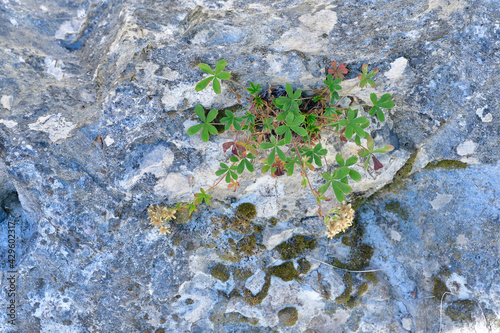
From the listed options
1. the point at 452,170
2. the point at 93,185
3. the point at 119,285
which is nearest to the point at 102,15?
the point at 93,185

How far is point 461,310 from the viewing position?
3.41 metres

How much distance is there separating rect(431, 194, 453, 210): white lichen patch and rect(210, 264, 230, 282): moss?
2.60 metres

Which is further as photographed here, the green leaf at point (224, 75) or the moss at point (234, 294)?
the moss at point (234, 294)

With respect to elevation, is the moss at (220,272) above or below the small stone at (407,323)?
above

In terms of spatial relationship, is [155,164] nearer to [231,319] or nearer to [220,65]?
[220,65]

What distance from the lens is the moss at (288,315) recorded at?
3586 mm

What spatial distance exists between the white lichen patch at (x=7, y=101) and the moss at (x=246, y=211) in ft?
8.15

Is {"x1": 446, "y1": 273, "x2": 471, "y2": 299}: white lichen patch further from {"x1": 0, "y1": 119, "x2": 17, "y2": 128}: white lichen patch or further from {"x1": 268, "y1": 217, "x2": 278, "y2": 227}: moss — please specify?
{"x1": 0, "y1": 119, "x2": 17, "y2": 128}: white lichen patch

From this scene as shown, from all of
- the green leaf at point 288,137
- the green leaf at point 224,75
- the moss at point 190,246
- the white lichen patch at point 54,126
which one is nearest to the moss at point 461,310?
the green leaf at point 288,137

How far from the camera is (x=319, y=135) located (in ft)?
10.5

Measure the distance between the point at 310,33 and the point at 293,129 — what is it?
88 centimetres

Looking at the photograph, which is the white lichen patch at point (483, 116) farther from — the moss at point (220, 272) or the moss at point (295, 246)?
the moss at point (220, 272)

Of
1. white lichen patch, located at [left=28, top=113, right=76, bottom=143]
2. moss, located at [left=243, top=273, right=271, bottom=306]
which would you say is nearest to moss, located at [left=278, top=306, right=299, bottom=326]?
moss, located at [left=243, top=273, right=271, bottom=306]

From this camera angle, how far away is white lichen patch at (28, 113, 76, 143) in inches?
117
